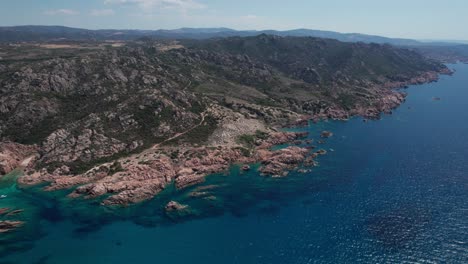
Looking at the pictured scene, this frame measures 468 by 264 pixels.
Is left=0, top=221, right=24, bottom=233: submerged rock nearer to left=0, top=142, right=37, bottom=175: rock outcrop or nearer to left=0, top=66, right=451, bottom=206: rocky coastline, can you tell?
left=0, top=66, right=451, bottom=206: rocky coastline

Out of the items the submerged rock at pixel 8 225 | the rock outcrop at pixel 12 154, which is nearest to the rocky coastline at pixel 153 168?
the rock outcrop at pixel 12 154

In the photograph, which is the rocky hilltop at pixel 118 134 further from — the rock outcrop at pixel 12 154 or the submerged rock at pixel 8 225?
the submerged rock at pixel 8 225

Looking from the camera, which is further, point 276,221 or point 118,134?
point 118,134

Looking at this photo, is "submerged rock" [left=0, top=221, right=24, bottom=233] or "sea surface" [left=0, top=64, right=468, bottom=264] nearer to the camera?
"sea surface" [left=0, top=64, right=468, bottom=264]

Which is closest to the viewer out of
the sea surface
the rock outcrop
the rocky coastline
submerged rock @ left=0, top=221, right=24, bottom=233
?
the sea surface

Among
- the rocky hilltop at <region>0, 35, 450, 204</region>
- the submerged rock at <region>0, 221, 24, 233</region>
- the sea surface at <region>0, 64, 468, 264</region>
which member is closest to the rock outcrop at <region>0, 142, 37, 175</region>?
the rocky hilltop at <region>0, 35, 450, 204</region>

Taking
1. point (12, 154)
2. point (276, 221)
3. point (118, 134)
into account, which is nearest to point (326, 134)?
point (276, 221)

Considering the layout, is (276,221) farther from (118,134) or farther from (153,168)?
(118,134)

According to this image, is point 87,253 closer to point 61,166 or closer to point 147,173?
point 147,173
